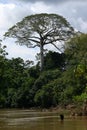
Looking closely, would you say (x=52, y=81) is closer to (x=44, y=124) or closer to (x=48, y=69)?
(x=48, y=69)

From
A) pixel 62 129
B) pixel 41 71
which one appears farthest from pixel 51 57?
pixel 62 129

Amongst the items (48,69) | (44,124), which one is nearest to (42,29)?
(48,69)

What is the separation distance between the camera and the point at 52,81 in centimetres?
7200

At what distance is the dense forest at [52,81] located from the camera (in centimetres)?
6381

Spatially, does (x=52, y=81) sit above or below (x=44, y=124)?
above

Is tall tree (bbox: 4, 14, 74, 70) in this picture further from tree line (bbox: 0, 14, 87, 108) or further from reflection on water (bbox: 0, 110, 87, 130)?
reflection on water (bbox: 0, 110, 87, 130)

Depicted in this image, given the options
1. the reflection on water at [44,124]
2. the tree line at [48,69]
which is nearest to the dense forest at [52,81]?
the tree line at [48,69]

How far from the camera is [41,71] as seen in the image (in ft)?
257

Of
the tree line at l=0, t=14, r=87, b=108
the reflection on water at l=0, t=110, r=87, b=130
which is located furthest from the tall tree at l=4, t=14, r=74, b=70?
the reflection on water at l=0, t=110, r=87, b=130

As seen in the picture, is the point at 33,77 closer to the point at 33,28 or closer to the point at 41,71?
the point at 41,71

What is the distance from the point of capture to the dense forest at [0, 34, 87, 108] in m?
63.8

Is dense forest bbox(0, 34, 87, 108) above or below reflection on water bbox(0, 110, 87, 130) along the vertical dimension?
above

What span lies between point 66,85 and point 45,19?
1615cm

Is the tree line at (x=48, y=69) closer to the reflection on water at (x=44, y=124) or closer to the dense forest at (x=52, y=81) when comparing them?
the dense forest at (x=52, y=81)
